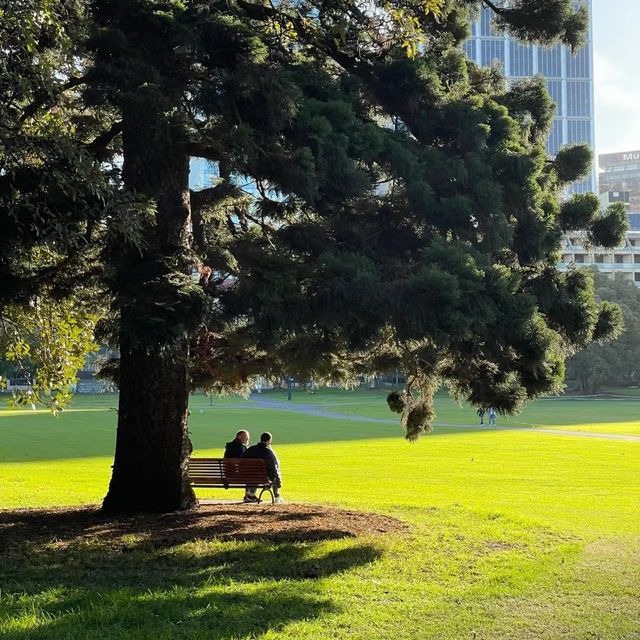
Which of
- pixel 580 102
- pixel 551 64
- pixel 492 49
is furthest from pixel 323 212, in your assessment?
pixel 580 102

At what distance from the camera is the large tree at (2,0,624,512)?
8.22 m

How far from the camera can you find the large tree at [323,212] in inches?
324

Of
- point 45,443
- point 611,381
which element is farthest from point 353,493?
point 611,381

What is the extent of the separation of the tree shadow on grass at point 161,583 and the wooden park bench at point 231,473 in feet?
9.07

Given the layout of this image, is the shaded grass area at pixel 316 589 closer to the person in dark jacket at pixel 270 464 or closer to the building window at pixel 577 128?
the person in dark jacket at pixel 270 464

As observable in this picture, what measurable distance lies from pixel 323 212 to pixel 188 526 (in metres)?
4.08

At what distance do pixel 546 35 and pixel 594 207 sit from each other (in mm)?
2576

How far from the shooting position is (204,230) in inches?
456

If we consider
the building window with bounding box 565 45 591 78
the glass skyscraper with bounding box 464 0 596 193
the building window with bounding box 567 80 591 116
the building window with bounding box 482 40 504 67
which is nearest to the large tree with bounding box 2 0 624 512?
the glass skyscraper with bounding box 464 0 596 193

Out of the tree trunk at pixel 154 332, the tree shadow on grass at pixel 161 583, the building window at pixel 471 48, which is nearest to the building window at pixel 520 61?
the building window at pixel 471 48

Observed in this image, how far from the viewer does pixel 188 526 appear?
31.0 feet

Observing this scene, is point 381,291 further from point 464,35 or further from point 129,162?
point 464,35

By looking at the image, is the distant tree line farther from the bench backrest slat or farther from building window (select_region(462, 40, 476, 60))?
the bench backrest slat

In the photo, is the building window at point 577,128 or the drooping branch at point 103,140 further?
the building window at point 577,128
